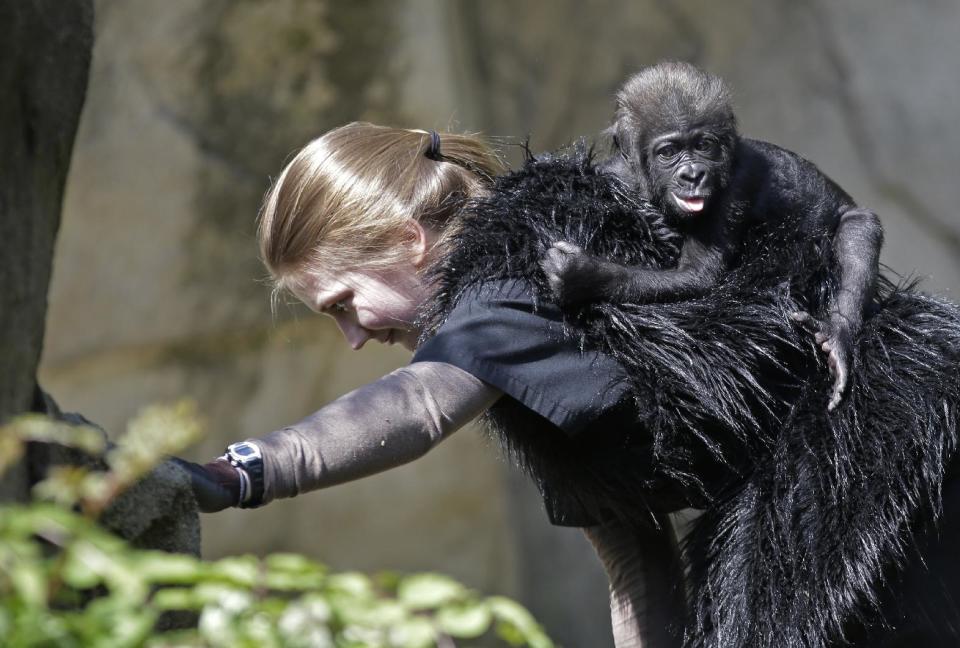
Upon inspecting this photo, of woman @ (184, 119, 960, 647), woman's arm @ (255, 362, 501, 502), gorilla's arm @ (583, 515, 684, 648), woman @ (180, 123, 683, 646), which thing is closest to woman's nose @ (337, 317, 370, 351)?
woman @ (180, 123, 683, 646)

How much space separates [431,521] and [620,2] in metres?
2.22

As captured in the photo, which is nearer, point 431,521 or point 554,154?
point 554,154

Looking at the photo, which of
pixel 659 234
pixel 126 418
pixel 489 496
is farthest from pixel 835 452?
pixel 126 418

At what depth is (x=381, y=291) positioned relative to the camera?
1.97m

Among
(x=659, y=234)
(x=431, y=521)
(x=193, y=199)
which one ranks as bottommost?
(x=659, y=234)

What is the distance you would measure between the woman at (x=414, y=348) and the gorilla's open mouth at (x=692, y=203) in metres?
0.34

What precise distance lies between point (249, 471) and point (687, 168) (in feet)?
3.05

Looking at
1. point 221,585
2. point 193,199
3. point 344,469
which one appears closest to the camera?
point 221,585

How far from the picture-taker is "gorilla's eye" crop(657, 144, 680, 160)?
6.71 ft

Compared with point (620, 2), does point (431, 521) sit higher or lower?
lower

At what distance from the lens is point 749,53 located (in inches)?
190

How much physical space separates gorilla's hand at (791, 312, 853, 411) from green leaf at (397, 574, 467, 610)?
1.10 metres

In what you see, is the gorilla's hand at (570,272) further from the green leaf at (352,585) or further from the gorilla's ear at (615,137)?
the green leaf at (352,585)

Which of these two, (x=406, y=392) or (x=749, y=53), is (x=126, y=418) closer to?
(x=749, y=53)
